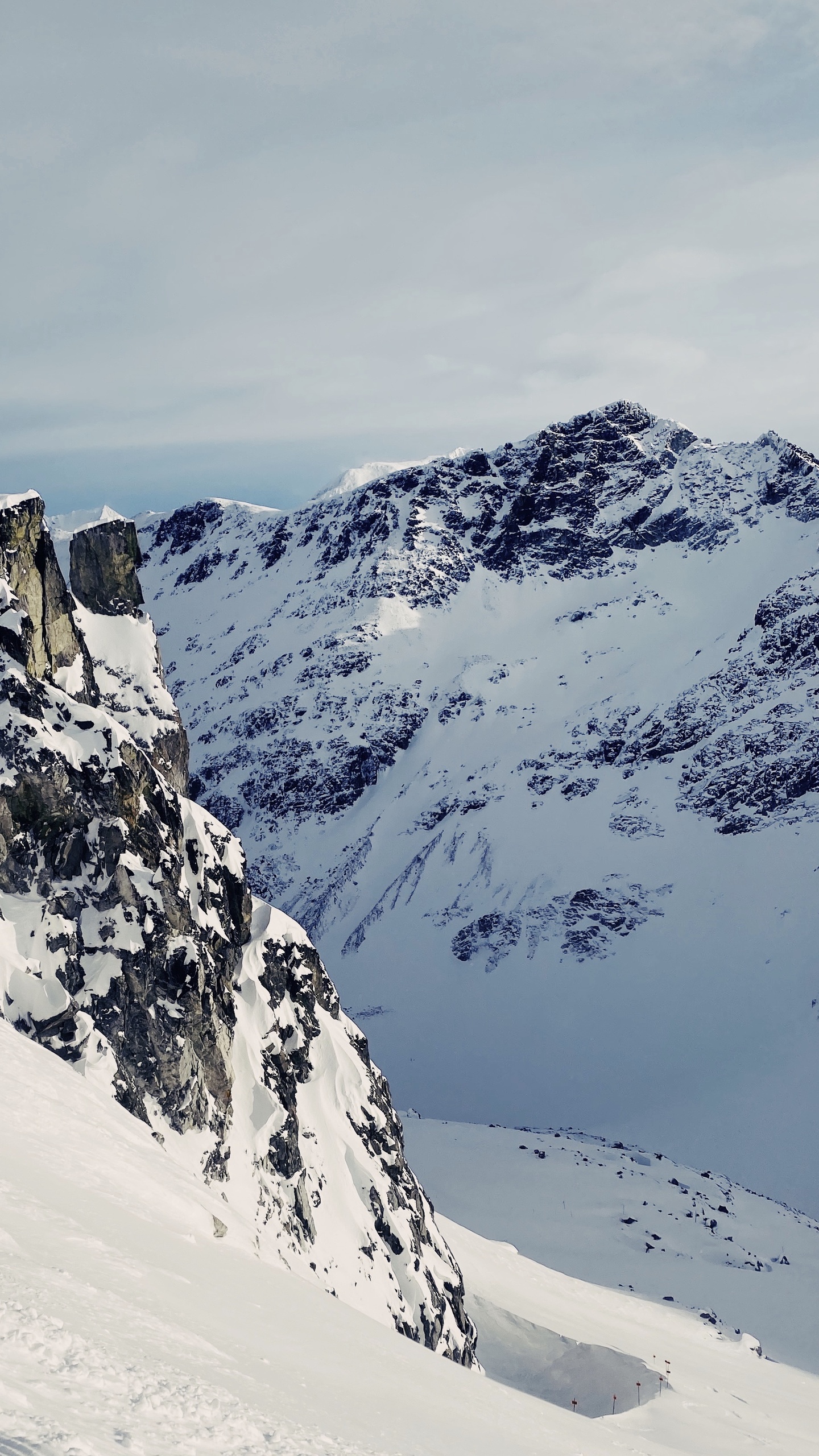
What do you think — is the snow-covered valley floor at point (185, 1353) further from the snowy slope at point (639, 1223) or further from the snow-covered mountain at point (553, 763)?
the snow-covered mountain at point (553, 763)

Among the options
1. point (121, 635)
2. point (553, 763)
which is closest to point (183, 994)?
point (121, 635)

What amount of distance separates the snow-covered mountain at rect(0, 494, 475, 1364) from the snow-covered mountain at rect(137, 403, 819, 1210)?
1839 inches

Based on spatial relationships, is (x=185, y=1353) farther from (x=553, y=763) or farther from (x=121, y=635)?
(x=553, y=763)

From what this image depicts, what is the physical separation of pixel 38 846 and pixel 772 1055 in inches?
2725

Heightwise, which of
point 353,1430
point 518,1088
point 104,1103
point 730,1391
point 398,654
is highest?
point 398,654

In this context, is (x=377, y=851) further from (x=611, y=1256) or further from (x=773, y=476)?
(x=773, y=476)

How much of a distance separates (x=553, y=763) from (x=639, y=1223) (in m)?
71.4

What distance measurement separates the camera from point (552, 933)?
99.6m

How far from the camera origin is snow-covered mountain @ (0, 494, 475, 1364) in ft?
81.9

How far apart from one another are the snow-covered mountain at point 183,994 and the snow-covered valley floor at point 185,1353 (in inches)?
131

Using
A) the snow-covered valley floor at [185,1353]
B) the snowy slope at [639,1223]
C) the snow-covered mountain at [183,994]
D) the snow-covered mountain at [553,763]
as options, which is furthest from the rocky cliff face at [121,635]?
the snow-covered mountain at [553,763]

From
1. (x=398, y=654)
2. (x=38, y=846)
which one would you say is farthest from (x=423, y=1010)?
(x=38, y=846)

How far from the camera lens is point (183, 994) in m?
27.1

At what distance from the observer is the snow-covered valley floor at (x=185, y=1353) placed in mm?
7977
